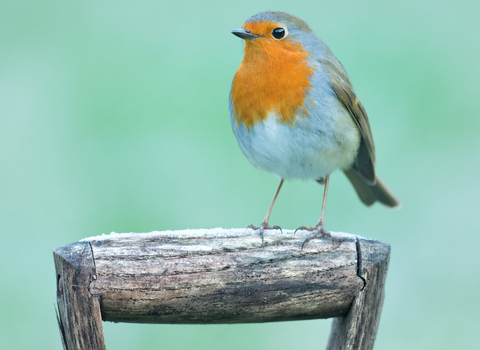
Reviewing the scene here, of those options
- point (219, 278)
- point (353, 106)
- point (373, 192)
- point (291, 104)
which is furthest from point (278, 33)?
point (219, 278)

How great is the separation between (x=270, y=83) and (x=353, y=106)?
1.75 feet

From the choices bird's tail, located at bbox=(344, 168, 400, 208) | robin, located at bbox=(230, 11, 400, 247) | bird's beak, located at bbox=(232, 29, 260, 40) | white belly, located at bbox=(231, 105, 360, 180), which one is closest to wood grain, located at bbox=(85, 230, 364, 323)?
robin, located at bbox=(230, 11, 400, 247)

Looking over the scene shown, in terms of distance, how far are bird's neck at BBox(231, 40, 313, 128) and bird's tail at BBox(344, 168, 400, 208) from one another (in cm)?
93

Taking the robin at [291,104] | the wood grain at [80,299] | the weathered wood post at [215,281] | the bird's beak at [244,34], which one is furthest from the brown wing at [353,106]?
the wood grain at [80,299]

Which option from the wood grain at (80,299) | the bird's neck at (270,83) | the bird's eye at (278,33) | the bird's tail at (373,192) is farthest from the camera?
the bird's tail at (373,192)

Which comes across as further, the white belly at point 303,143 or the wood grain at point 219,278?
the white belly at point 303,143

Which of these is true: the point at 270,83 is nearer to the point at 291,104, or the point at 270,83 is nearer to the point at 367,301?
the point at 291,104

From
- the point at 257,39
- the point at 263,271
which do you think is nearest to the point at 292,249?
the point at 263,271

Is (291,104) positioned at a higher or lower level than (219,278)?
higher

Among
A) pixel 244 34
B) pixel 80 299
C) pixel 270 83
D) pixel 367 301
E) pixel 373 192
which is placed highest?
pixel 244 34

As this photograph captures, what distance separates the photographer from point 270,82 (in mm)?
2621

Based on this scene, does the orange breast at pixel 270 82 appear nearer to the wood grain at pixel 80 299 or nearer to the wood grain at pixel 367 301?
the wood grain at pixel 367 301

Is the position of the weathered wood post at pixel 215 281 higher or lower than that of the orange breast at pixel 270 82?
lower

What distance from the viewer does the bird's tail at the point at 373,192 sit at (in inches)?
133
